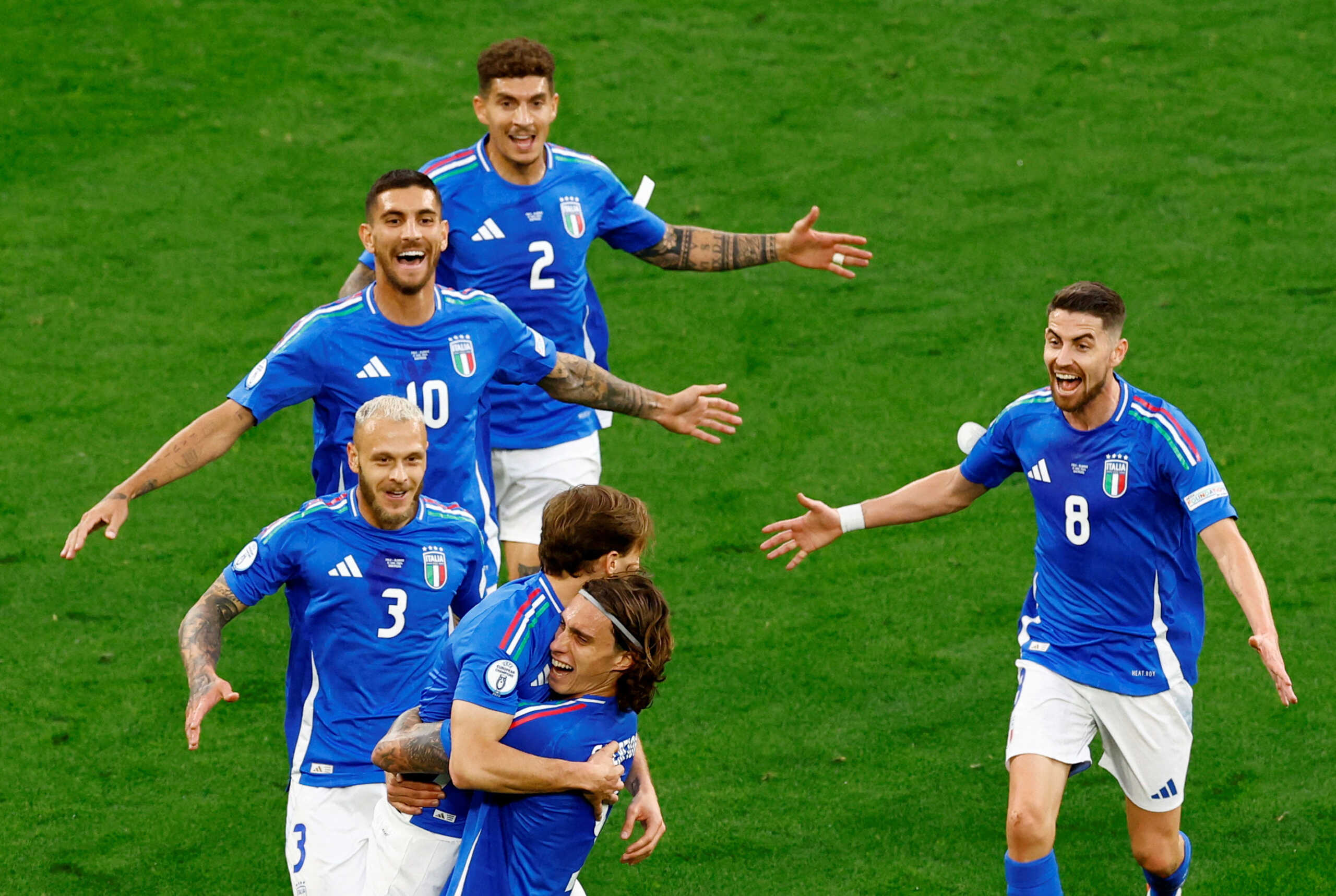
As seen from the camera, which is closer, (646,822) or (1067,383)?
(646,822)

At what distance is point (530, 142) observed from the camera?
7.02 meters

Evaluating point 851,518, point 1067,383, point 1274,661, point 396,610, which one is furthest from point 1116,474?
point 396,610

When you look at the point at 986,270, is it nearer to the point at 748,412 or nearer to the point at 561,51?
the point at 748,412

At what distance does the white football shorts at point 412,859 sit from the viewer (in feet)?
14.7

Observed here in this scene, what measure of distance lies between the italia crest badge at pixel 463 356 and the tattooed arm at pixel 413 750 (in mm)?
1740

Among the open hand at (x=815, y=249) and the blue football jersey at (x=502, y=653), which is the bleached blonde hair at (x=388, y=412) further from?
the open hand at (x=815, y=249)

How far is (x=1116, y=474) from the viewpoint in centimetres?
554

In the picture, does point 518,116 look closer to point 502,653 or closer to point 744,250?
point 744,250

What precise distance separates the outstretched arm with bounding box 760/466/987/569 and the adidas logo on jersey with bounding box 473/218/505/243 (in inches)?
72.6

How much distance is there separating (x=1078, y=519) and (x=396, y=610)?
2363 millimetres

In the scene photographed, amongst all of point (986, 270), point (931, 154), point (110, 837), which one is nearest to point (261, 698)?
point (110, 837)

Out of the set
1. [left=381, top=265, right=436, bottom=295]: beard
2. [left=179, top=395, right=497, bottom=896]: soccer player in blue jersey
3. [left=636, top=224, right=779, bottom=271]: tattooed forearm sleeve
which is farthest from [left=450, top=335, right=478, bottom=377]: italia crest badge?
[left=636, top=224, right=779, bottom=271]: tattooed forearm sleeve

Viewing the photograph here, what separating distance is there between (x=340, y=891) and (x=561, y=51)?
10497mm

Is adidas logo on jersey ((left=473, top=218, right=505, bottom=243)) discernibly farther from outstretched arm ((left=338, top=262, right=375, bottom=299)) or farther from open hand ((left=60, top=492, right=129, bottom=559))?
open hand ((left=60, top=492, right=129, bottom=559))
